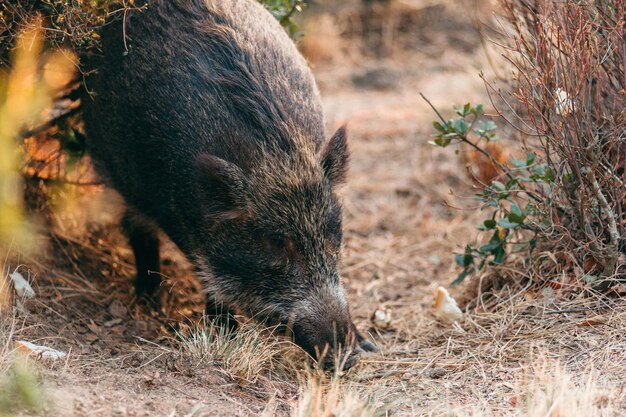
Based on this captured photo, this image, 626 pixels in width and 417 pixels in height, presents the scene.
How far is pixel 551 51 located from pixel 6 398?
297 centimetres

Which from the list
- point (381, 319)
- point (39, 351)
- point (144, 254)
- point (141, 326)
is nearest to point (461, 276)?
point (381, 319)

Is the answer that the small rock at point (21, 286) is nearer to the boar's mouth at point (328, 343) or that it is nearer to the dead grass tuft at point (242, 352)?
the dead grass tuft at point (242, 352)

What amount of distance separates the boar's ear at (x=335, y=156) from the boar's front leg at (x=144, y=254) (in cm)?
130

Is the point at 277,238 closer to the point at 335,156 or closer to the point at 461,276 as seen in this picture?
the point at 335,156

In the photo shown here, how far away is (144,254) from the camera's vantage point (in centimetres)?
531

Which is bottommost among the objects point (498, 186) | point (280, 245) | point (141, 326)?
point (141, 326)

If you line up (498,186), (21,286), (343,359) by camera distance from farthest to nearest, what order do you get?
(498,186)
(21,286)
(343,359)

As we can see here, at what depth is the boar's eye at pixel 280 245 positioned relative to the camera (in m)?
4.29

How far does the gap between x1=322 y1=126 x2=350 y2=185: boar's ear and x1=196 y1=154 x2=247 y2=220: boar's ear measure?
1.58 feet

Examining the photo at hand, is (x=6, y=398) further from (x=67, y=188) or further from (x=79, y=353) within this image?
(x=67, y=188)

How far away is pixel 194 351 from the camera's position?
13.0ft

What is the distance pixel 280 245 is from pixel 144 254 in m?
1.35

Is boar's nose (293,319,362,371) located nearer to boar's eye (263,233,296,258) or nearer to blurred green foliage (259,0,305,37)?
boar's eye (263,233,296,258)

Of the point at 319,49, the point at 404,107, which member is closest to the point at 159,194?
the point at 404,107
